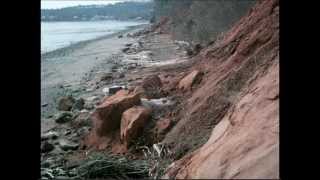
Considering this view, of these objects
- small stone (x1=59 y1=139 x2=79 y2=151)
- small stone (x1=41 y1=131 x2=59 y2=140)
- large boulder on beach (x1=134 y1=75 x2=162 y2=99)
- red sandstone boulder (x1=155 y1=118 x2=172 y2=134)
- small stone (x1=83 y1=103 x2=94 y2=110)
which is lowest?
small stone (x1=41 y1=131 x2=59 y2=140)

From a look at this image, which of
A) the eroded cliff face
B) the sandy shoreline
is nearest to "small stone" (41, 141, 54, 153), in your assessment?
the sandy shoreline

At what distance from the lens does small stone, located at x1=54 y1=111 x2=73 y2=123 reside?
7.75 metres

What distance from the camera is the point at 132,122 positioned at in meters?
5.72

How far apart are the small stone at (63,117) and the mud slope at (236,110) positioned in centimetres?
229

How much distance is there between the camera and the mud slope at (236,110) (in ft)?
9.47

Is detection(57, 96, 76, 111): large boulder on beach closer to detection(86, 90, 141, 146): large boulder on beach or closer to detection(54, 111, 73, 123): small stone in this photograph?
detection(54, 111, 73, 123): small stone

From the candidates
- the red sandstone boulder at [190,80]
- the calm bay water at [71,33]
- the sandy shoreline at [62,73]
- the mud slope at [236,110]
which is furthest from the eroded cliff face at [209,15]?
the calm bay water at [71,33]

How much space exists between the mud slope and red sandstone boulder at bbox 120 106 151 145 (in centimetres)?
41

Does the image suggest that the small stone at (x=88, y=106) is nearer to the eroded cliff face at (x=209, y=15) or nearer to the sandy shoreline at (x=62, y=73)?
the sandy shoreline at (x=62, y=73)
